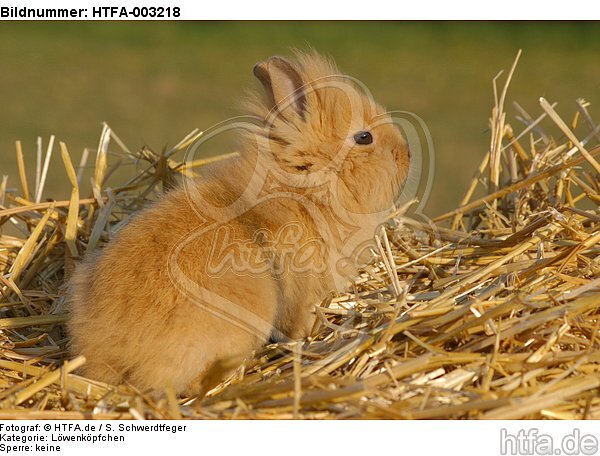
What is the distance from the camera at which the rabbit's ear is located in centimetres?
386

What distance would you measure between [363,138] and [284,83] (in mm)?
497

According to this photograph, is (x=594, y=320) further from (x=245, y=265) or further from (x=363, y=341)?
(x=245, y=265)

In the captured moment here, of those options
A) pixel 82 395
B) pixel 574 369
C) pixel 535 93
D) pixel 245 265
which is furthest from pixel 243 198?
pixel 535 93

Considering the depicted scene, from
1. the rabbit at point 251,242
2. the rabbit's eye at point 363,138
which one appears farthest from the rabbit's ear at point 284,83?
the rabbit's eye at point 363,138

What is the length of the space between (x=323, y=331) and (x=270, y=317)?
1.11ft

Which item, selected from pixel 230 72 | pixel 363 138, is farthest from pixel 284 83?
pixel 230 72

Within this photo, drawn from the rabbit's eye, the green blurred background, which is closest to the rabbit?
the rabbit's eye

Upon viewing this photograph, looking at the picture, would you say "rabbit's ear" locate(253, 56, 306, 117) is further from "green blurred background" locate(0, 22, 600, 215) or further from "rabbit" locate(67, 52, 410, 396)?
"green blurred background" locate(0, 22, 600, 215)

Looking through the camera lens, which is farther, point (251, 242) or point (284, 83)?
point (284, 83)

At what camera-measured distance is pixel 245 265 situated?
11.4 feet

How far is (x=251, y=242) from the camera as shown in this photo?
3.58m

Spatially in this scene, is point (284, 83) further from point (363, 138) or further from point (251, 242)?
point (251, 242)

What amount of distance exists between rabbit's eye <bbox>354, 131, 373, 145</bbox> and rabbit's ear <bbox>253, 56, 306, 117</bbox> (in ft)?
1.00
